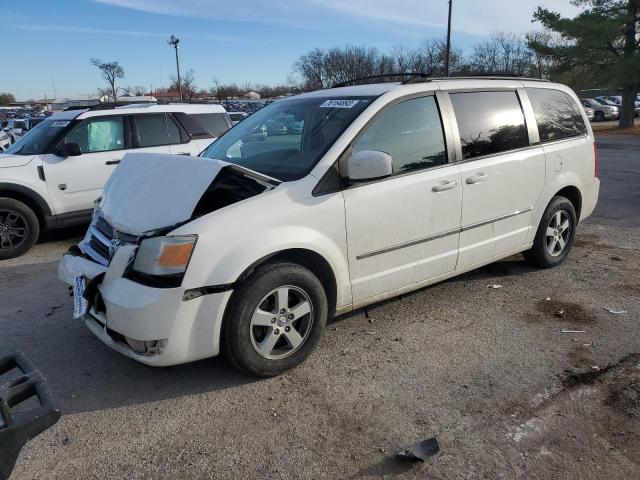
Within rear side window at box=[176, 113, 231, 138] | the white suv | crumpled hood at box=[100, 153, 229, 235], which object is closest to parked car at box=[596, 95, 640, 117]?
rear side window at box=[176, 113, 231, 138]

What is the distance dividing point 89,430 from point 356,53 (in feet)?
248

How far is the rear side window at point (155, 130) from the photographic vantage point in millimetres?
7520

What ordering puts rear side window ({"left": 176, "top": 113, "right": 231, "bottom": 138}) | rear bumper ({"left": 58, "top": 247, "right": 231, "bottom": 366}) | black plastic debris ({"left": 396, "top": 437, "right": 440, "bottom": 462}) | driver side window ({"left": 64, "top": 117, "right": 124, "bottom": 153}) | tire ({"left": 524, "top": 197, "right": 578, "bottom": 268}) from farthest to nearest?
rear side window ({"left": 176, "top": 113, "right": 231, "bottom": 138}) < driver side window ({"left": 64, "top": 117, "right": 124, "bottom": 153}) < tire ({"left": 524, "top": 197, "right": 578, "bottom": 268}) < rear bumper ({"left": 58, "top": 247, "right": 231, "bottom": 366}) < black plastic debris ({"left": 396, "top": 437, "right": 440, "bottom": 462})

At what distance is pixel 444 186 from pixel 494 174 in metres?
0.64

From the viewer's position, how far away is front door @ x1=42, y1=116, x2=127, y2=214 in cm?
680

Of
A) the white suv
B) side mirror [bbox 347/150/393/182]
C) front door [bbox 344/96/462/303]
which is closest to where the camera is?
side mirror [bbox 347/150/393/182]

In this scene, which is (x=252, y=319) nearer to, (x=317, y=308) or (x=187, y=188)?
(x=317, y=308)

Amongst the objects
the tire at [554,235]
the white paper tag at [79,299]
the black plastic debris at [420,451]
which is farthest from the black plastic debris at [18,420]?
the tire at [554,235]

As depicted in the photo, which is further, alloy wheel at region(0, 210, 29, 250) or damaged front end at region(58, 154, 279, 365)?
alloy wheel at region(0, 210, 29, 250)

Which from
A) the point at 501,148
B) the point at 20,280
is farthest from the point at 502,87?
the point at 20,280

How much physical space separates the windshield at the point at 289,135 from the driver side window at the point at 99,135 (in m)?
3.26

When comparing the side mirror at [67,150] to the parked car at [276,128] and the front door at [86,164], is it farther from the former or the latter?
the parked car at [276,128]

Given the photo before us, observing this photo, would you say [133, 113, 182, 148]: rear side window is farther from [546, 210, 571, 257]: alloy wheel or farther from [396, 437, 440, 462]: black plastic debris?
[396, 437, 440, 462]: black plastic debris

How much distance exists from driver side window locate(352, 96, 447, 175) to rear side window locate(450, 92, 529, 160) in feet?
0.87
